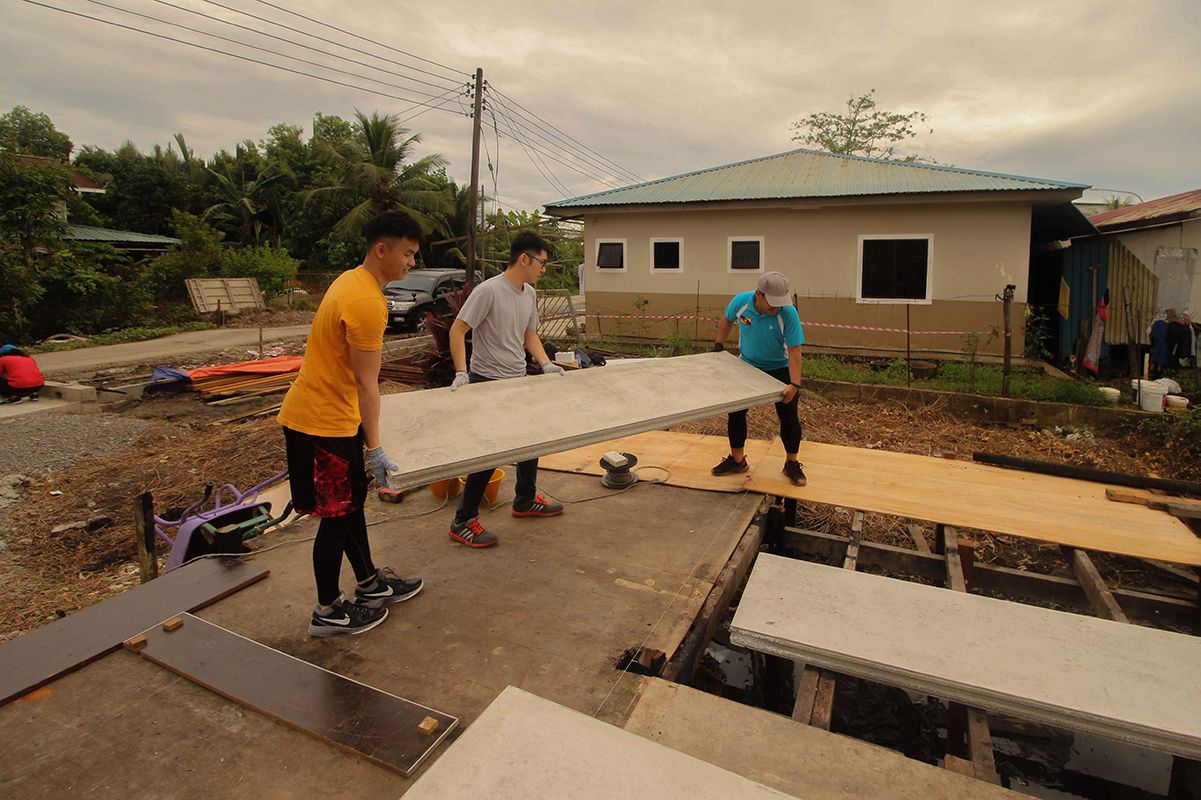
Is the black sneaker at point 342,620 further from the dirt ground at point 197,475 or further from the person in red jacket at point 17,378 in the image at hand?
the person in red jacket at point 17,378

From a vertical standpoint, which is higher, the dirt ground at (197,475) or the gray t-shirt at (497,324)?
the gray t-shirt at (497,324)

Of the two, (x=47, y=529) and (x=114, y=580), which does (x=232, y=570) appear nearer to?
(x=114, y=580)

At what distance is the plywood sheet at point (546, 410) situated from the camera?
251cm

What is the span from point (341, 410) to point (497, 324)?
1.24 metres

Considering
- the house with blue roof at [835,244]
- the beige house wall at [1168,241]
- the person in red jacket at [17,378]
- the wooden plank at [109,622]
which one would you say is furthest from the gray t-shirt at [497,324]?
the beige house wall at [1168,241]

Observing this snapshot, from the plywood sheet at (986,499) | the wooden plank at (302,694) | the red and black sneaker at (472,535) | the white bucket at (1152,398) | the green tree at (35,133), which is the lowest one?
the wooden plank at (302,694)

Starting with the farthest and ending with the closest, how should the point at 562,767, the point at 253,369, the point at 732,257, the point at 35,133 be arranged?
the point at 35,133
the point at 732,257
the point at 253,369
the point at 562,767

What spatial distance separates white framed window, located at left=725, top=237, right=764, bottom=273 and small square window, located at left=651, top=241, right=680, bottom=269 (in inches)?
38.7

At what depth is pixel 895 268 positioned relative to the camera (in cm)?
1012

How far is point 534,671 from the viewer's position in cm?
223

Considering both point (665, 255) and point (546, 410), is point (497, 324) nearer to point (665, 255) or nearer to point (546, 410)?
point (546, 410)

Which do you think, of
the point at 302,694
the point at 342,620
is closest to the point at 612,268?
the point at 342,620

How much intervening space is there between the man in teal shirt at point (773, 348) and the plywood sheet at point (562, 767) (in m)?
2.63


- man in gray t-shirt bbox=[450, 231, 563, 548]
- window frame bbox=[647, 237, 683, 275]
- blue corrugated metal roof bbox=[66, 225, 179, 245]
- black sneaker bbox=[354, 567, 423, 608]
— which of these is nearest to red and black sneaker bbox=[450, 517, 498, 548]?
man in gray t-shirt bbox=[450, 231, 563, 548]
